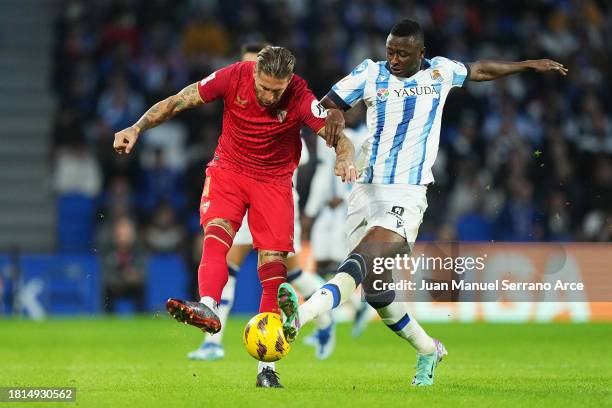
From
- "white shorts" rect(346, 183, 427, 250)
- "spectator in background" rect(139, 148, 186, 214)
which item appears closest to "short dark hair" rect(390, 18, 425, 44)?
"white shorts" rect(346, 183, 427, 250)

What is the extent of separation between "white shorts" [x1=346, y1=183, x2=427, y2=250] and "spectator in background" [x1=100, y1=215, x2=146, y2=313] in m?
8.42

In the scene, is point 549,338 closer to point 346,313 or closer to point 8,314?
point 346,313

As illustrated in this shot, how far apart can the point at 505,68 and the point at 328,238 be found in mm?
7470

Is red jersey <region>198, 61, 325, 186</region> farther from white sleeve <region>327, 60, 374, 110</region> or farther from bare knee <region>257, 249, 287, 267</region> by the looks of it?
bare knee <region>257, 249, 287, 267</region>

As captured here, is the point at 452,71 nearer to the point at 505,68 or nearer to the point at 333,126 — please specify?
the point at 505,68

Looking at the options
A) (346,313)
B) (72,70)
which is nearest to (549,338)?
(346,313)

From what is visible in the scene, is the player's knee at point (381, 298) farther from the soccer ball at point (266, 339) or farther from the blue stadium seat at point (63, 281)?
the blue stadium seat at point (63, 281)

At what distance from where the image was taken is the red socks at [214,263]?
7582 mm

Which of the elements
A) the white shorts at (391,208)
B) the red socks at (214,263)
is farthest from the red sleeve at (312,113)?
the red socks at (214,263)

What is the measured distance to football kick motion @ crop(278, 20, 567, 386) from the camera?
26.5 ft

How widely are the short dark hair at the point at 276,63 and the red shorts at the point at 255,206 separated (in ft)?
2.46

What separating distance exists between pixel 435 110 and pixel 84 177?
10517 mm

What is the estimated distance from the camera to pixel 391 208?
8.13 meters

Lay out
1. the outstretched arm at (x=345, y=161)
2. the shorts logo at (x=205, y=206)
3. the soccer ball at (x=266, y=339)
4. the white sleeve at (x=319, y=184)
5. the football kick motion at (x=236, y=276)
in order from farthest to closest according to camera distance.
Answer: the white sleeve at (x=319, y=184) < the football kick motion at (x=236, y=276) < the shorts logo at (x=205, y=206) < the outstretched arm at (x=345, y=161) < the soccer ball at (x=266, y=339)
